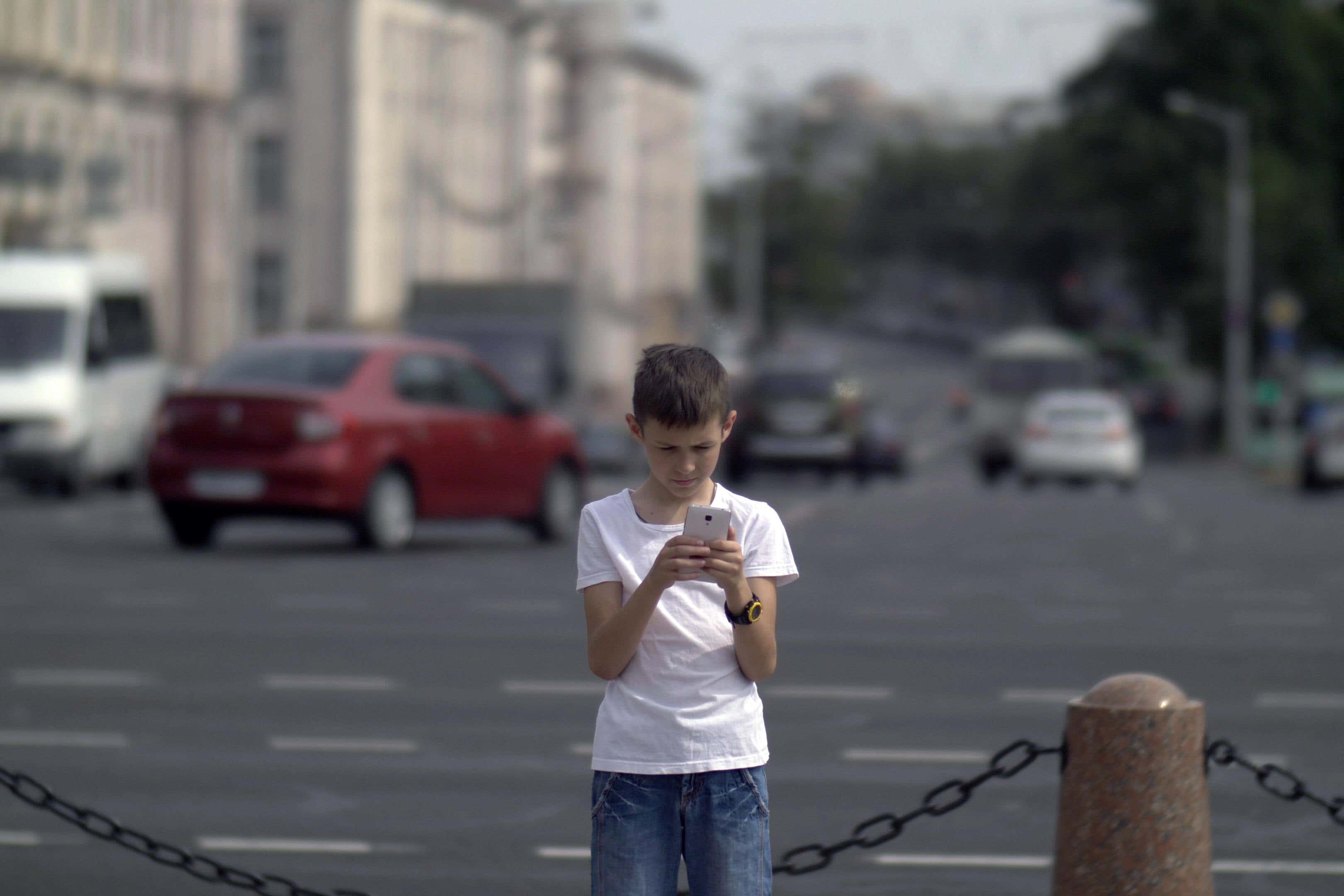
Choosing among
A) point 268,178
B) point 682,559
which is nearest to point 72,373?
point 682,559

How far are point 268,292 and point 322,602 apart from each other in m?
59.0

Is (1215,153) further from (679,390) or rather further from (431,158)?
(679,390)

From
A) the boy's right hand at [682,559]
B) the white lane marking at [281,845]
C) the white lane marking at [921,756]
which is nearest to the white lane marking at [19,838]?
the white lane marking at [281,845]

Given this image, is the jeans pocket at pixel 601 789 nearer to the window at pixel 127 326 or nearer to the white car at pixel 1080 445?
the window at pixel 127 326

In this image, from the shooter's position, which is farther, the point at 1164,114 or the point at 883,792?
the point at 1164,114

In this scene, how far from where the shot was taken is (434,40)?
68.1 meters

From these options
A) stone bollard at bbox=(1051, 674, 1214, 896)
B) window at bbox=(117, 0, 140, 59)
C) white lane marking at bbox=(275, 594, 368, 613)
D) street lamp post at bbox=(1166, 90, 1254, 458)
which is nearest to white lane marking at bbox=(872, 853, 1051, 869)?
stone bollard at bbox=(1051, 674, 1214, 896)

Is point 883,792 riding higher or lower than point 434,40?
lower

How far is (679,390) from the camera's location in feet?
14.2

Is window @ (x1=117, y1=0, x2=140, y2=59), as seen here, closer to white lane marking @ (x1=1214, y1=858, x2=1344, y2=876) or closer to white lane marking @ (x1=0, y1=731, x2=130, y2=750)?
white lane marking @ (x1=0, y1=731, x2=130, y2=750)

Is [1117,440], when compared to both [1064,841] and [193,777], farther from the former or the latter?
[1064,841]

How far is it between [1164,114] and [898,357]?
7024 cm

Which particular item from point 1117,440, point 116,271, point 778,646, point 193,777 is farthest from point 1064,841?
point 1117,440

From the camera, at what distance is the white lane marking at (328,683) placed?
11.1m
